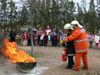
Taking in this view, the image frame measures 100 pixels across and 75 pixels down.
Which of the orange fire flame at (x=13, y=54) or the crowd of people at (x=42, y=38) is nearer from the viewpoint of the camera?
the orange fire flame at (x=13, y=54)

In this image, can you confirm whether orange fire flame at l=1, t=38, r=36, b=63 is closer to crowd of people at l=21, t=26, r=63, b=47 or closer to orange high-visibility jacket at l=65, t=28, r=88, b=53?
orange high-visibility jacket at l=65, t=28, r=88, b=53

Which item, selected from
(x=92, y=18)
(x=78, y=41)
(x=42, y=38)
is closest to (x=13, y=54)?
(x=78, y=41)

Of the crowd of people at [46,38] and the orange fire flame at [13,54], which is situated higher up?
the orange fire flame at [13,54]

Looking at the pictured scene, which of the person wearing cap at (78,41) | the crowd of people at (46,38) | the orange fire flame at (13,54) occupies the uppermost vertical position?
the person wearing cap at (78,41)

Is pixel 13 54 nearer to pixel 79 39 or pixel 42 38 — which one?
pixel 79 39

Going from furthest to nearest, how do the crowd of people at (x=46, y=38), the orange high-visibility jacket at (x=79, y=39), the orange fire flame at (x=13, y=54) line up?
the crowd of people at (x=46, y=38) → the orange fire flame at (x=13, y=54) → the orange high-visibility jacket at (x=79, y=39)

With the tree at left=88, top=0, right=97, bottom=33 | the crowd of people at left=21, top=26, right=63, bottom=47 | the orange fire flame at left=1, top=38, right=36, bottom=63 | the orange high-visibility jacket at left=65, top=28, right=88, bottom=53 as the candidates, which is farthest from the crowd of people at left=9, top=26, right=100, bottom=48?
the orange high-visibility jacket at left=65, top=28, right=88, bottom=53

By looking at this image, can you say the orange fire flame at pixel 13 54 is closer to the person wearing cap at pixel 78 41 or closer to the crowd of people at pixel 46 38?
the person wearing cap at pixel 78 41

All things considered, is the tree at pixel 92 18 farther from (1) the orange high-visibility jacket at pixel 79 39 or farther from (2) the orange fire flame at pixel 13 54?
(1) the orange high-visibility jacket at pixel 79 39

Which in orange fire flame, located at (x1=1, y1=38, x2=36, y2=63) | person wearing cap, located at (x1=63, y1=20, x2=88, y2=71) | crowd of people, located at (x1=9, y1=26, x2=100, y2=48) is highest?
person wearing cap, located at (x1=63, y1=20, x2=88, y2=71)

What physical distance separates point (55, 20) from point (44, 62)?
69.2ft

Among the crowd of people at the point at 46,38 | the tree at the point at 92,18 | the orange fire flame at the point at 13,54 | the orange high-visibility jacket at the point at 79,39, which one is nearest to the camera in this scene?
the orange high-visibility jacket at the point at 79,39

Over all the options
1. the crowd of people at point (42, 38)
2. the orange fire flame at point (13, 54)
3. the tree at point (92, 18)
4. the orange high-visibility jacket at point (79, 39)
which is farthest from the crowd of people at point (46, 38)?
the orange high-visibility jacket at point (79, 39)

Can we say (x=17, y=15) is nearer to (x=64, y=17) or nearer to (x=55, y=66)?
(x=64, y=17)
